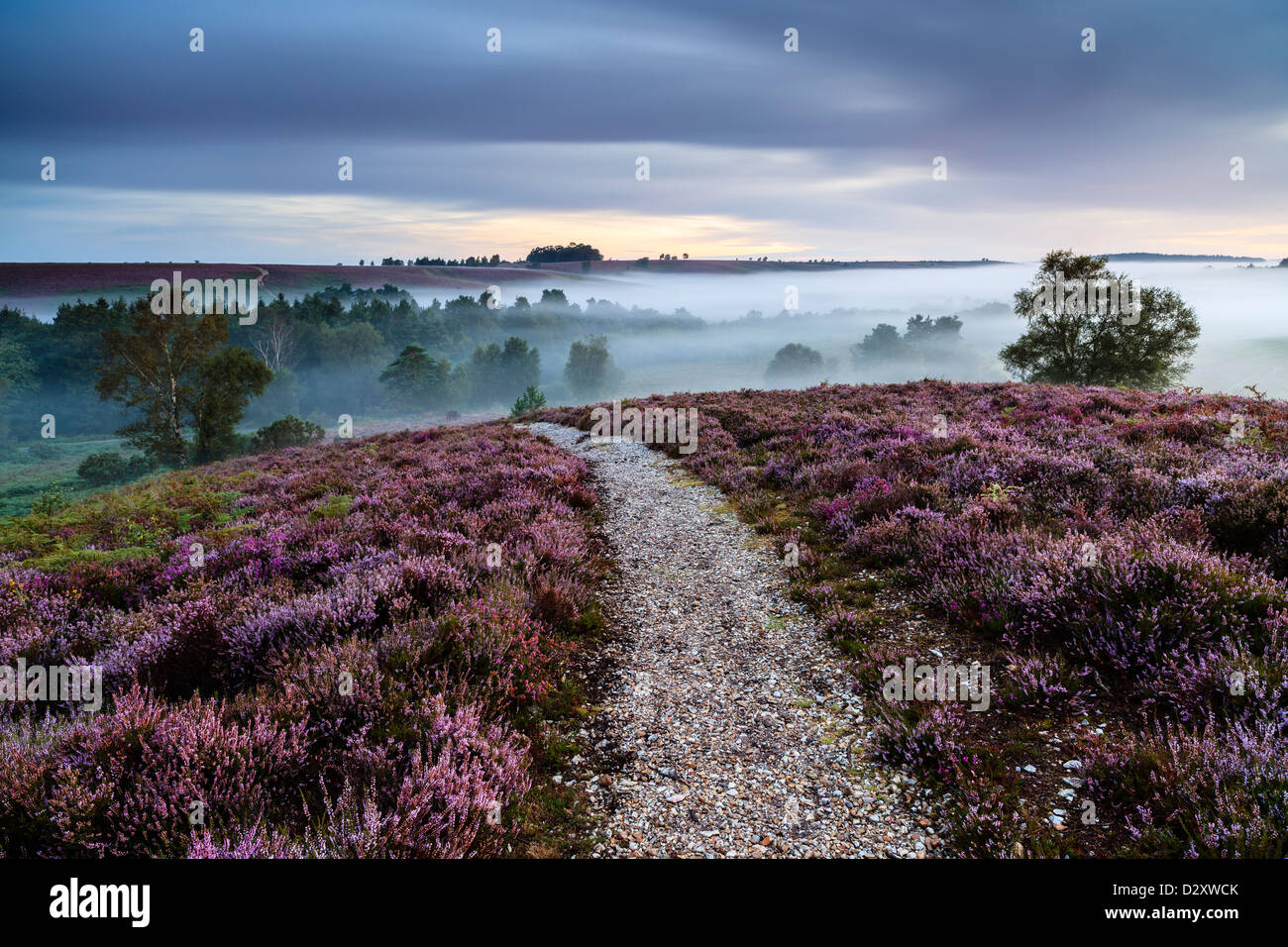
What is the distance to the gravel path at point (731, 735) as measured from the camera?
379cm

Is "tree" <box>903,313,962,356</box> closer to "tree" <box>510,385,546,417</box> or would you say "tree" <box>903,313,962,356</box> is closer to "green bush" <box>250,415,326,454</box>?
"tree" <box>510,385,546,417</box>

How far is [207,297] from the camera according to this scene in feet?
140

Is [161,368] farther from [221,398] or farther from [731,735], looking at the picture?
[731,735]

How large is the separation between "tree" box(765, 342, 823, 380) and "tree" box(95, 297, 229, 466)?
4979 inches

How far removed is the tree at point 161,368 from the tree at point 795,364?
12648 centimetres

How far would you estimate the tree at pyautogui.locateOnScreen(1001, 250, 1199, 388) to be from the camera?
135 feet

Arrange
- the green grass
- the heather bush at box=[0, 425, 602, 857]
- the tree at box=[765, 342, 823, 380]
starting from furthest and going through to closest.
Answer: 1. the tree at box=[765, 342, 823, 380]
2. the green grass
3. the heather bush at box=[0, 425, 602, 857]

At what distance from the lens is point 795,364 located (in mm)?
145125

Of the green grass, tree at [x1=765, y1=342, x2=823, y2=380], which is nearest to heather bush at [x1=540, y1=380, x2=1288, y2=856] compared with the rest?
the green grass

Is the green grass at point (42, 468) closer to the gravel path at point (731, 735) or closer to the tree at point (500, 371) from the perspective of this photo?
the gravel path at point (731, 735)

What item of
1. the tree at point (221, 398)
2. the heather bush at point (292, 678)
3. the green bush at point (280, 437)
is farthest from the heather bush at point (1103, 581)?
the tree at point (221, 398)

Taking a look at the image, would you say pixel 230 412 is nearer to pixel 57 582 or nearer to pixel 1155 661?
pixel 57 582

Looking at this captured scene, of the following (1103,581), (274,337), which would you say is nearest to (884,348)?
(274,337)

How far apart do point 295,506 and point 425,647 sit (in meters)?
10.0
